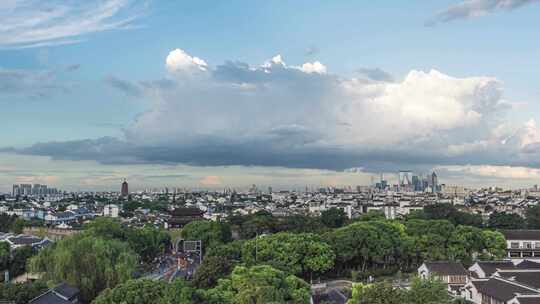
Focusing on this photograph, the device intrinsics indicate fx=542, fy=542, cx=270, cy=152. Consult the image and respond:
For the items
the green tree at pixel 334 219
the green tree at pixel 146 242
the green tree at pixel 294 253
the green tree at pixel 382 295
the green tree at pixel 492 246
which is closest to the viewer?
the green tree at pixel 382 295

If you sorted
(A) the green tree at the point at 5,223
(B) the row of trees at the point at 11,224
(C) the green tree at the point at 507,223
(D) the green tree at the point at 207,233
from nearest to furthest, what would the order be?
(D) the green tree at the point at 207,233, (C) the green tree at the point at 507,223, (B) the row of trees at the point at 11,224, (A) the green tree at the point at 5,223

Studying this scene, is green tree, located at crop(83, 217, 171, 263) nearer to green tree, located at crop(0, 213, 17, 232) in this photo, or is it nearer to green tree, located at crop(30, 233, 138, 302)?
green tree, located at crop(30, 233, 138, 302)

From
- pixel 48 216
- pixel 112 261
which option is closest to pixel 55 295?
pixel 112 261

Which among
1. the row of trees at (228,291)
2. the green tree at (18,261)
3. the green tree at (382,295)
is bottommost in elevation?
the green tree at (18,261)

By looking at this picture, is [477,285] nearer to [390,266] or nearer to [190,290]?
[390,266]

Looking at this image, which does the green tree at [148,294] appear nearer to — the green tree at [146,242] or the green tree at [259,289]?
the green tree at [259,289]

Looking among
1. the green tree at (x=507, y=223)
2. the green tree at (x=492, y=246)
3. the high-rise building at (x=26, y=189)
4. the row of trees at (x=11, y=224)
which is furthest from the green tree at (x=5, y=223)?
the high-rise building at (x=26, y=189)

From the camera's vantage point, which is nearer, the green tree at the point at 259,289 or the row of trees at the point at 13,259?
the green tree at the point at 259,289
